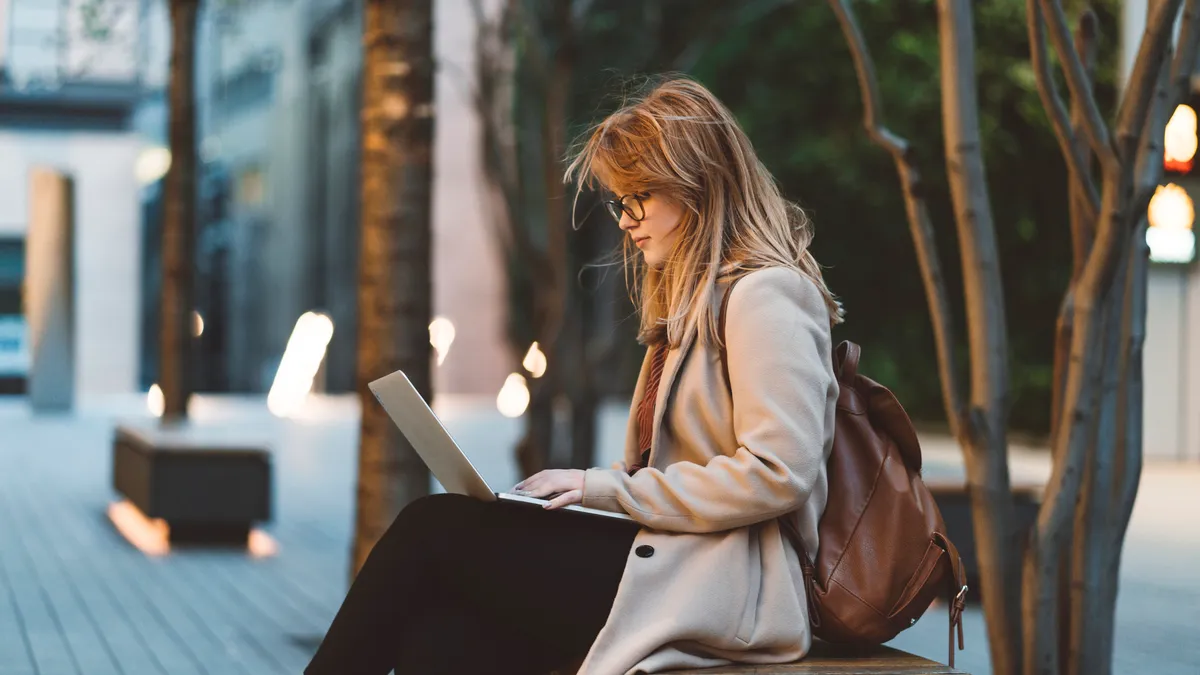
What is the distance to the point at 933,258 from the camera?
160 inches

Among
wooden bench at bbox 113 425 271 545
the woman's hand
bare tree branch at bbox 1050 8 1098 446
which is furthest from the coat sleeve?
wooden bench at bbox 113 425 271 545

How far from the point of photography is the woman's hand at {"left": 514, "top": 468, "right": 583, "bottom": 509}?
2.91 metres

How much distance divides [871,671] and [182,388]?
9487 millimetres

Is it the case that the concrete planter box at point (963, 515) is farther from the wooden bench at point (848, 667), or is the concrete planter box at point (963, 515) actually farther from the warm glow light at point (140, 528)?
the wooden bench at point (848, 667)

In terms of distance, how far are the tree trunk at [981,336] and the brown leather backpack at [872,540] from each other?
99 cm

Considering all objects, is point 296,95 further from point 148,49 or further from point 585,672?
point 585,672

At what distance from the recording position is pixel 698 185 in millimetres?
2969

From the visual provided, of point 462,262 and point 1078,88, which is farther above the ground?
point 462,262

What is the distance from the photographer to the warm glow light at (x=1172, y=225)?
1492 cm

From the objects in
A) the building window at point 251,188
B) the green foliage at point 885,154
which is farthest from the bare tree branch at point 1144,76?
the building window at point 251,188

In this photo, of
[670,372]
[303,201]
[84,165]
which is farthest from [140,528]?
[303,201]

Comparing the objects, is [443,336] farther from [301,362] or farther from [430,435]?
[430,435]

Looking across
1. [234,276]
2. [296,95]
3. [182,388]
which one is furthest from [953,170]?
[234,276]

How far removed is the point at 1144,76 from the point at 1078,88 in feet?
0.49
